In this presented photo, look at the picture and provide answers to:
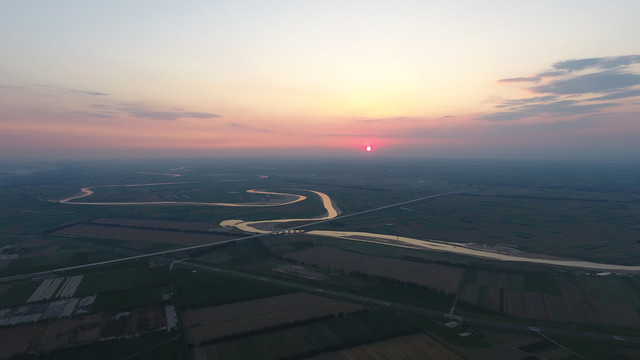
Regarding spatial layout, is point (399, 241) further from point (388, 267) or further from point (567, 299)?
point (567, 299)

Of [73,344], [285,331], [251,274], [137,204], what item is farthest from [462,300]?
[137,204]

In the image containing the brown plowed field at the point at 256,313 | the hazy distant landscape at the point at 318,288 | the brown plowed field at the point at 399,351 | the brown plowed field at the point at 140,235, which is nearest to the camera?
the brown plowed field at the point at 399,351

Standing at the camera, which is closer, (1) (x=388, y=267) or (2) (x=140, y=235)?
(1) (x=388, y=267)

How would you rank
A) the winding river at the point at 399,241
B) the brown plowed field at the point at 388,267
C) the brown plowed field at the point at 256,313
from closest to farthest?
the brown plowed field at the point at 256,313, the brown plowed field at the point at 388,267, the winding river at the point at 399,241

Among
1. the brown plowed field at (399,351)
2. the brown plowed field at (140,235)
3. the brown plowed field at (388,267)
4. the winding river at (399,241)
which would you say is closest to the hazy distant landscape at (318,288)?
the brown plowed field at (399,351)

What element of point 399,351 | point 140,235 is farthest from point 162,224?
point 399,351

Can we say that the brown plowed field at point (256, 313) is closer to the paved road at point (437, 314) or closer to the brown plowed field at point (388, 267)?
the paved road at point (437, 314)

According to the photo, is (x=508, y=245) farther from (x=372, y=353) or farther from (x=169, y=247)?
(x=169, y=247)

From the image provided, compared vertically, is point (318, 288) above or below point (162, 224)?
above
